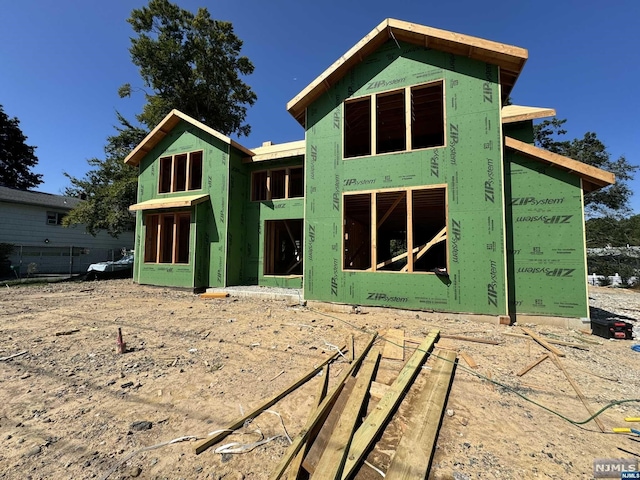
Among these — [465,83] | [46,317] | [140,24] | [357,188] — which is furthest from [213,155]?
[140,24]

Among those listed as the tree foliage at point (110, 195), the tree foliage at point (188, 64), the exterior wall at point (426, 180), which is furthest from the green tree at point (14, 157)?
the exterior wall at point (426, 180)

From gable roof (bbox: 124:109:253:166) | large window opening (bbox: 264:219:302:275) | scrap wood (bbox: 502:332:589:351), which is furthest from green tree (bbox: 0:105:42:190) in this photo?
scrap wood (bbox: 502:332:589:351)

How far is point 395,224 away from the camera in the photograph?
1377cm

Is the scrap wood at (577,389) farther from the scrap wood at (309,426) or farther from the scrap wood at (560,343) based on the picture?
the scrap wood at (309,426)

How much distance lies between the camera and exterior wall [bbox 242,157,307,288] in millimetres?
11625

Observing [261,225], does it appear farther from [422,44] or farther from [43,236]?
[43,236]

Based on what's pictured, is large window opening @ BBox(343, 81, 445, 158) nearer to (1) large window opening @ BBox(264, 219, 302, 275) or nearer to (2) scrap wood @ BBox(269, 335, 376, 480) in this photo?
(1) large window opening @ BBox(264, 219, 302, 275)

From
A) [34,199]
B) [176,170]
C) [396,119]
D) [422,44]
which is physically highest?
[422,44]

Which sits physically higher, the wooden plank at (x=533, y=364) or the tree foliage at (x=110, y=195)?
the tree foliage at (x=110, y=195)

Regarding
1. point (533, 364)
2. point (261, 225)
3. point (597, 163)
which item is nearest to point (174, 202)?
point (261, 225)

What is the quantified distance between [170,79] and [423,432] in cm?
2637

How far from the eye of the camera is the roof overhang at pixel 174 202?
11223 millimetres

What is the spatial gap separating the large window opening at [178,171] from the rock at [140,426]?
1133 centimetres

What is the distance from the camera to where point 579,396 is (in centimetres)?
339
